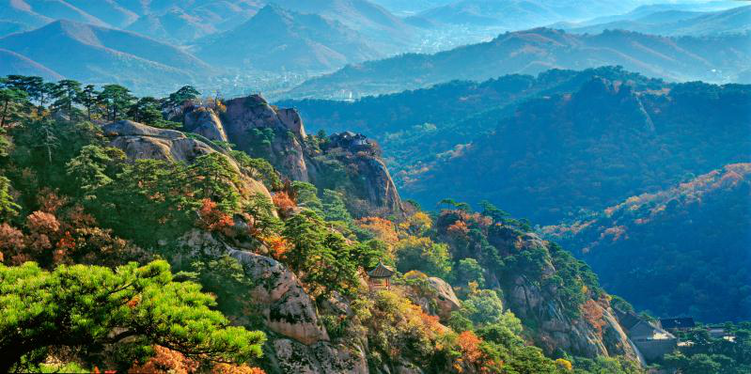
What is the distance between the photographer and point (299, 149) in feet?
263

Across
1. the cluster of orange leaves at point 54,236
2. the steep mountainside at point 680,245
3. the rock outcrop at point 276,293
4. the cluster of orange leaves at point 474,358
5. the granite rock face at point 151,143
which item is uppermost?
the steep mountainside at point 680,245

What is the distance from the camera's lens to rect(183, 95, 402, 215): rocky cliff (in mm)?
73188

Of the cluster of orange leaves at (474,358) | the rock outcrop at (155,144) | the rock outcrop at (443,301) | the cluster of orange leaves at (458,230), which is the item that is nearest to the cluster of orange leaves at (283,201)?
the rock outcrop at (155,144)

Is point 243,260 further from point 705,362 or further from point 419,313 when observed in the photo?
point 705,362

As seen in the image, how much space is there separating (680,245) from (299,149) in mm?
115537

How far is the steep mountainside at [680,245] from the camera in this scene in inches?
4919

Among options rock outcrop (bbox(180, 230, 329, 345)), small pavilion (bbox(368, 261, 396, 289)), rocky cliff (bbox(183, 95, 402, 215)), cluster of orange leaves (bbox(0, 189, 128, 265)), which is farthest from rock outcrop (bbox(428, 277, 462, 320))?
rocky cliff (bbox(183, 95, 402, 215))

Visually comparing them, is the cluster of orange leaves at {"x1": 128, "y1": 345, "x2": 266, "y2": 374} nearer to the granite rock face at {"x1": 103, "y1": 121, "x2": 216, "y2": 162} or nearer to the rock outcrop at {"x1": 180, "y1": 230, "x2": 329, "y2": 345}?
the rock outcrop at {"x1": 180, "y1": 230, "x2": 329, "y2": 345}

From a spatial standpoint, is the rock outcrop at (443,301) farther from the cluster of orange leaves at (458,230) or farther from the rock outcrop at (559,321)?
the cluster of orange leaves at (458,230)

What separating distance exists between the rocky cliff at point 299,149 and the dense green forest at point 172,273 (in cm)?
2249

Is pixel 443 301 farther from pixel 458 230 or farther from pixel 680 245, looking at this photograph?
pixel 680 245

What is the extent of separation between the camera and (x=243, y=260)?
30422mm

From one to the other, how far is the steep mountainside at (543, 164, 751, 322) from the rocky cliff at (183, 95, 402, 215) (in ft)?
253

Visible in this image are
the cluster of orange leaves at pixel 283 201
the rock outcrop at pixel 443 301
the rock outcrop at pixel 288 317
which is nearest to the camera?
the rock outcrop at pixel 288 317
